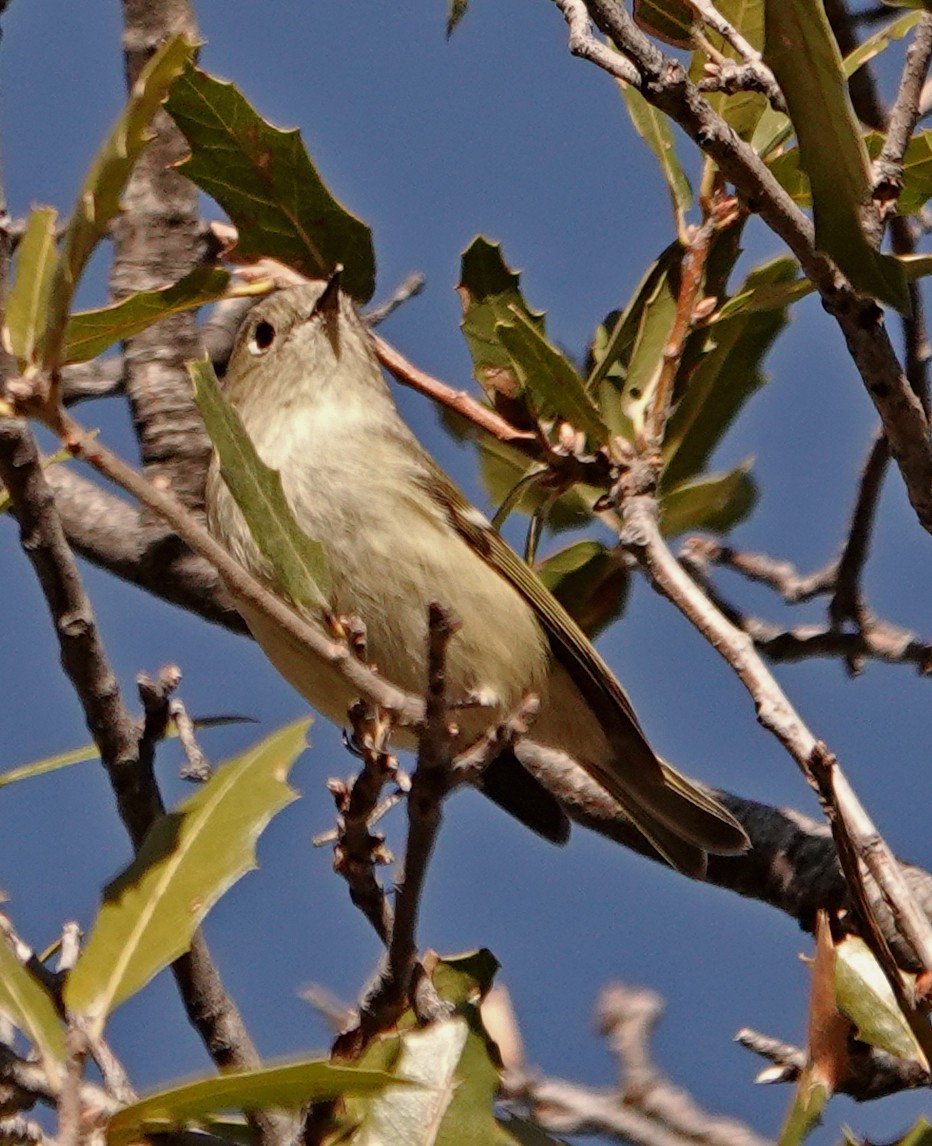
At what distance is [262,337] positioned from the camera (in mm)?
3631

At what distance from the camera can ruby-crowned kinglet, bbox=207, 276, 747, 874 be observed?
292cm

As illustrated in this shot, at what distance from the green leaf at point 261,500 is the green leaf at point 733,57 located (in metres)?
1.10

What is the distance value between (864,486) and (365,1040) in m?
1.59

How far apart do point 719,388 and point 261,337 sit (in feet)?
3.26

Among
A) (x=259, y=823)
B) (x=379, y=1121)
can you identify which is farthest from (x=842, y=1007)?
(x=259, y=823)

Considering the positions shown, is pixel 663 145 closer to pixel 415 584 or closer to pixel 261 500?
pixel 415 584

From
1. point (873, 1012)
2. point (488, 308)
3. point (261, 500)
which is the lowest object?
point (873, 1012)

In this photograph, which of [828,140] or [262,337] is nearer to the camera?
[828,140]

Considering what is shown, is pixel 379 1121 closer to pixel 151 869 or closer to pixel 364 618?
pixel 151 869

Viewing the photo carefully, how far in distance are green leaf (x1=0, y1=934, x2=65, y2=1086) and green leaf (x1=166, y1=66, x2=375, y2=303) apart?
4.40ft

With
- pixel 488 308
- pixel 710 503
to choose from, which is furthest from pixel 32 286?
pixel 710 503

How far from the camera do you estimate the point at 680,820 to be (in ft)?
10.3

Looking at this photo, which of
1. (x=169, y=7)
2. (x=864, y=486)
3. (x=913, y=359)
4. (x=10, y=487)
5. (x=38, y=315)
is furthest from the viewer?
(x=169, y=7)

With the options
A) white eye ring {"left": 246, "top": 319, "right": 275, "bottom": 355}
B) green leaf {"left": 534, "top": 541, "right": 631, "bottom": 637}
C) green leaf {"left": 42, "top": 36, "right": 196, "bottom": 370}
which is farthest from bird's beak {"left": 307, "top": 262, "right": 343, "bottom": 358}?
green leaf {"left": 42, "top": 36, "right": 196, "bottom": 370}
